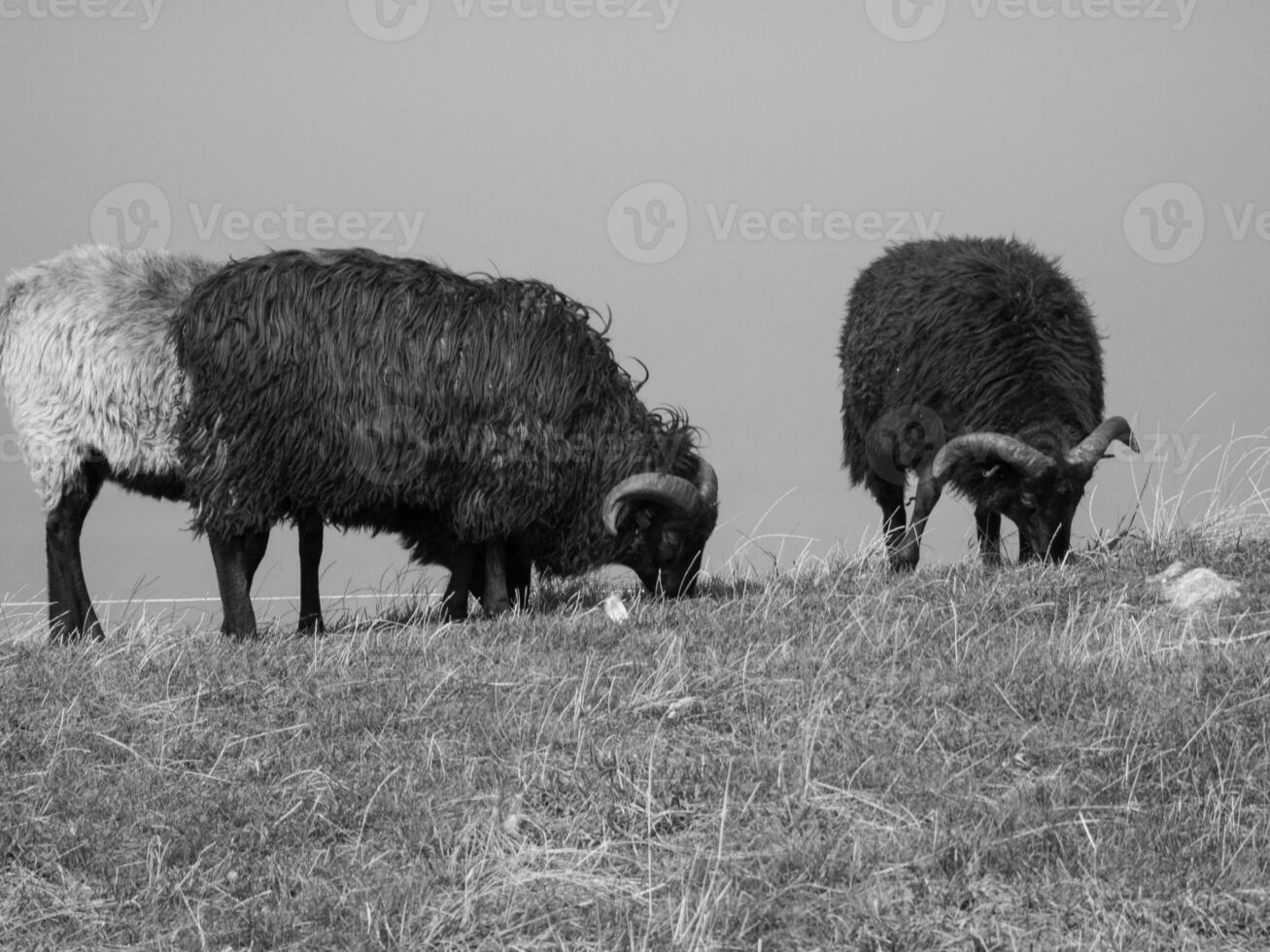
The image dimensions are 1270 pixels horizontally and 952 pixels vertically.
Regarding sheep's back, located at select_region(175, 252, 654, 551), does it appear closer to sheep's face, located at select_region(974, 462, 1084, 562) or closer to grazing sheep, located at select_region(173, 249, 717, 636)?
grazing sheep, located at select_region(173, 249, 717, 636)

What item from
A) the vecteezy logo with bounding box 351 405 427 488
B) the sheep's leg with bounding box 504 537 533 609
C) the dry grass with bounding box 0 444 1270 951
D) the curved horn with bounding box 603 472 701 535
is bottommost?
the sheep's leg with bounding box 504 537 533 609

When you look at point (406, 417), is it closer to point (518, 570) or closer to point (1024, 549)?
point (518, 570)

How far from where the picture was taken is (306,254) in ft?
35.3

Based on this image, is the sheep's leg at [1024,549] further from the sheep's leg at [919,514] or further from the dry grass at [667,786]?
the dry grass at [667,786]

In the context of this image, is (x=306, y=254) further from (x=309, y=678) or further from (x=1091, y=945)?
(x=1091, y=945)

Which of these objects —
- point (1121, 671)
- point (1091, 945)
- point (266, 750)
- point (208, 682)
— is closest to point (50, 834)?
point (266, 750)

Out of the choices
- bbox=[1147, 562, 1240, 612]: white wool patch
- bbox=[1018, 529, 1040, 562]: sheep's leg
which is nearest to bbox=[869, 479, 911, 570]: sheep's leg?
bbox=[1018, 529, 1040, 562]: sheep's leg

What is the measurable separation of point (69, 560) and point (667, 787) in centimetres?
601

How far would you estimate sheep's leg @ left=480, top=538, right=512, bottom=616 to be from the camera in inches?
434

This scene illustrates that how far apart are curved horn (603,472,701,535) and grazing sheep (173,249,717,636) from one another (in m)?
0.01

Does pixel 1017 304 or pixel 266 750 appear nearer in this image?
pixel 266 750

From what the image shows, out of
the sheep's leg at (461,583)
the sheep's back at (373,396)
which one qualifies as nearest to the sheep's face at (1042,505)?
the sheep's back at (373,396)

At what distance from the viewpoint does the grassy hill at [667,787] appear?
5.77 meters

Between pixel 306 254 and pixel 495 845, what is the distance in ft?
18.2
